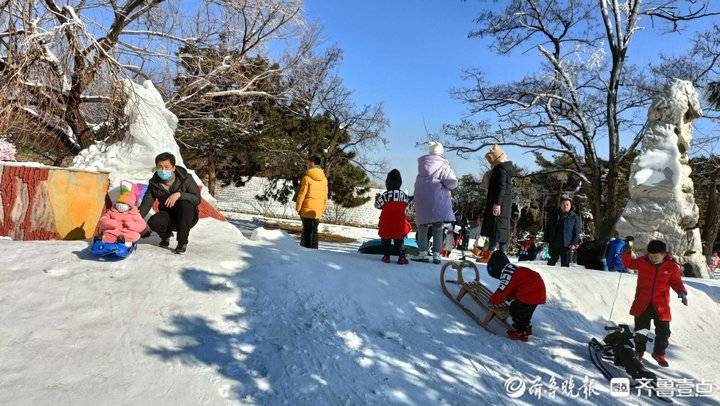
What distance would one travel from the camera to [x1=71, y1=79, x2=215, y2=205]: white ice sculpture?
7707 mm

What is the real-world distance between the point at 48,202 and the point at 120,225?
1.49 metres

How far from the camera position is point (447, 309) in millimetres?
4879

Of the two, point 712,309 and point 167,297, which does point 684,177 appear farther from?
point 167,297

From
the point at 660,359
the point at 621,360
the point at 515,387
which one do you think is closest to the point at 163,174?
the point at 515,387

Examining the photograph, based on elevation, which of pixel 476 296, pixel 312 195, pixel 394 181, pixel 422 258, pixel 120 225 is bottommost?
pixel 476 296

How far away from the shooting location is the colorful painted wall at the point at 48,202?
17.3ft

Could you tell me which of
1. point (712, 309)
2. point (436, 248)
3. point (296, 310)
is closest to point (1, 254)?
point (296, 310)

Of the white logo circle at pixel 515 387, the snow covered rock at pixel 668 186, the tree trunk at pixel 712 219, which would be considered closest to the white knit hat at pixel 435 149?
the white logo circle at pixel 515 387

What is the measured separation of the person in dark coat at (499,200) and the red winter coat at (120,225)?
4.28m

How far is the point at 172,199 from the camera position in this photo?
498 cm

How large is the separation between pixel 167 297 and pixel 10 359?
1193mm

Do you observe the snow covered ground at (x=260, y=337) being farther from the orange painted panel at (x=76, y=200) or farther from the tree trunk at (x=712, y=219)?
the tree trunk at (x=712, y=219)

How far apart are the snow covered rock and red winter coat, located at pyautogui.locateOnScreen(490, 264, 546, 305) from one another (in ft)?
22.4

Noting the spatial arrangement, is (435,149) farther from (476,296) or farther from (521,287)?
(521,287)
